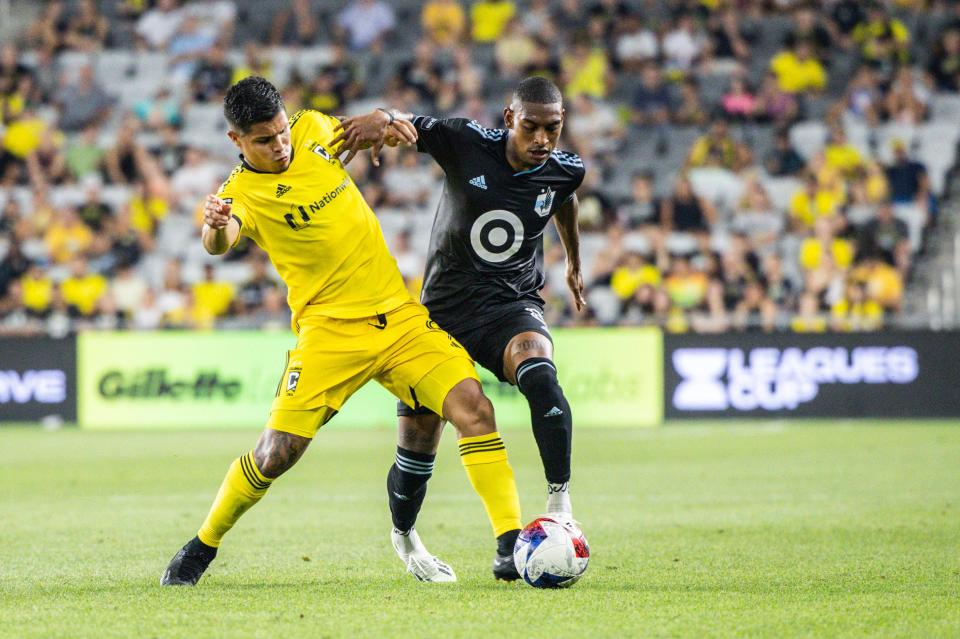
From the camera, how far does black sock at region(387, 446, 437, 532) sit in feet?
20.4

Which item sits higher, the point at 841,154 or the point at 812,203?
the point at 841,154

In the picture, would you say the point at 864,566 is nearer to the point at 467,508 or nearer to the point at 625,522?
the point at 625,522

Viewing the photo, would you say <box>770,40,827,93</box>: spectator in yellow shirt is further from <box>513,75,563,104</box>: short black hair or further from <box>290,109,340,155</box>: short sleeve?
<box>290,109,340,155</box>: short sleeve

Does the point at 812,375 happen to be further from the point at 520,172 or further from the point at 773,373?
the point at 520,172

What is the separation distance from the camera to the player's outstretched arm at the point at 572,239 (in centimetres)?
660

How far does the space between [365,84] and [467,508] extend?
13008mm

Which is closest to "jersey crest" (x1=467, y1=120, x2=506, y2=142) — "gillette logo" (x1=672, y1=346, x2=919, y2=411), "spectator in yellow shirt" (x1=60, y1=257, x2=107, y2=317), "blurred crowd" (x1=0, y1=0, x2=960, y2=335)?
"blurred crowd" (x1=0, y1=0, x2=960, y2=335)

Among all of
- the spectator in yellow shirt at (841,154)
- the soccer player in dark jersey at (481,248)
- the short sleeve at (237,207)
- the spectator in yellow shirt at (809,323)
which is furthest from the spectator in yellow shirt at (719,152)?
the short sleeve at (237,207)

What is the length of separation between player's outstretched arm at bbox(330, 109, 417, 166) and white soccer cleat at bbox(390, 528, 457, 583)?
5.55 feet

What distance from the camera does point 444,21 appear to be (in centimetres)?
2166

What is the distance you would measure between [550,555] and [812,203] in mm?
13963

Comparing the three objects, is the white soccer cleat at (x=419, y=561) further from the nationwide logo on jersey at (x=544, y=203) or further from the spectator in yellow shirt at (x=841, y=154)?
the spectator in yellow shirt at (x=841, y=154)

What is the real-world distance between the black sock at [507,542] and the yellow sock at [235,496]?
99cm

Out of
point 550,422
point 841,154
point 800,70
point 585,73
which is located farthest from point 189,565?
point 800,70
